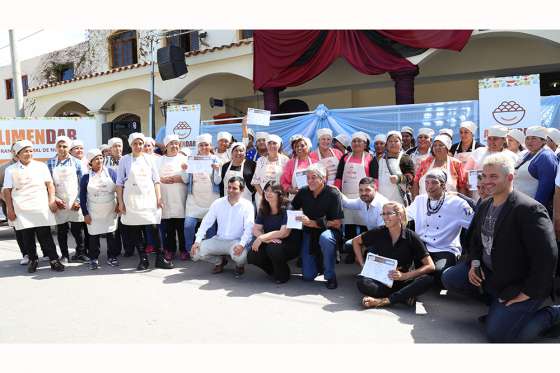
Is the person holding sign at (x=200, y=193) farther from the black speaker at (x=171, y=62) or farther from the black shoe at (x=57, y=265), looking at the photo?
the black speaker at (x=171, y=62)

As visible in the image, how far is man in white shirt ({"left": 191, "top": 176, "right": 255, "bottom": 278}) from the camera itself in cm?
539

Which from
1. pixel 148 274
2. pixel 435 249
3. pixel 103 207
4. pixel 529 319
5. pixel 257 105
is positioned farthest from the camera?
pixel 257 105

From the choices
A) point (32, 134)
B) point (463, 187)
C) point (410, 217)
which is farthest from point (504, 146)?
point (32, 134)

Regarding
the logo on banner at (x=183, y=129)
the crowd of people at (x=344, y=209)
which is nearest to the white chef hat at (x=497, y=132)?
the crowd of people at (x=344, y=209)

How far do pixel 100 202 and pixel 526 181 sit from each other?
5080 mm

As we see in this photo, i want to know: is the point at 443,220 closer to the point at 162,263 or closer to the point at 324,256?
the point at 324,256

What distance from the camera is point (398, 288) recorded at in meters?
4.29

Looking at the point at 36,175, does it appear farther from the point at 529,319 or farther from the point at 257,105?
the point at 257,105

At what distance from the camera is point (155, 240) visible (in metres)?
5.95

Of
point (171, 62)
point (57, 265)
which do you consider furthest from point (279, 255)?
point (171, 62)

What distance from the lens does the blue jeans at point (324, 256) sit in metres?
4.89

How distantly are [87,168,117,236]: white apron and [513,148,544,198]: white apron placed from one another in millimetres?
4861

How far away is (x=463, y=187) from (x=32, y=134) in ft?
27.1

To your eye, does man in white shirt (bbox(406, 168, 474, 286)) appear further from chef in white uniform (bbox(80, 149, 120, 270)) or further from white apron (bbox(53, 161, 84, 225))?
white apron (bbox(53, 161, 84, 225))
